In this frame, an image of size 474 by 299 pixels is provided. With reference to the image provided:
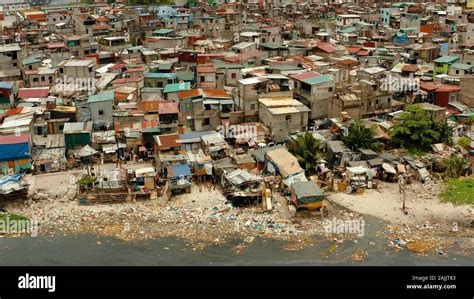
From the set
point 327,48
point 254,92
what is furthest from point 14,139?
point 327,48

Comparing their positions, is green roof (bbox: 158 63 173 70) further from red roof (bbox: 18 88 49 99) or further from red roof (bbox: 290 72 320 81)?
red roof (bbox: 290 72 320 81)

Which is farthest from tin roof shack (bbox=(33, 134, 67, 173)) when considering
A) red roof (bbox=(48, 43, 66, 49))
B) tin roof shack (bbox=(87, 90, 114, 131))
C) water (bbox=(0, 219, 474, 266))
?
red roof (bbox=(48, 43, 66, 49))

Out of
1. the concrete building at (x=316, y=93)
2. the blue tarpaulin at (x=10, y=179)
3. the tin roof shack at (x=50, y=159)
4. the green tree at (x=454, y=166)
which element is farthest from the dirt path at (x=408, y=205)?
the blue tarpaulin at (x=10, y=179)

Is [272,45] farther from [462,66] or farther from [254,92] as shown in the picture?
[254,92]

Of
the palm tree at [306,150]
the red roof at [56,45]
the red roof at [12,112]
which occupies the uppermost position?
the red roof at [56,45]

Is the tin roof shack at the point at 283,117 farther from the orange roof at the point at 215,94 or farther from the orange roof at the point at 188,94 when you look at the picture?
the orange roof at the point at 188,94

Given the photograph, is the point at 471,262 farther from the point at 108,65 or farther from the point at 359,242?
the point at 108,65
